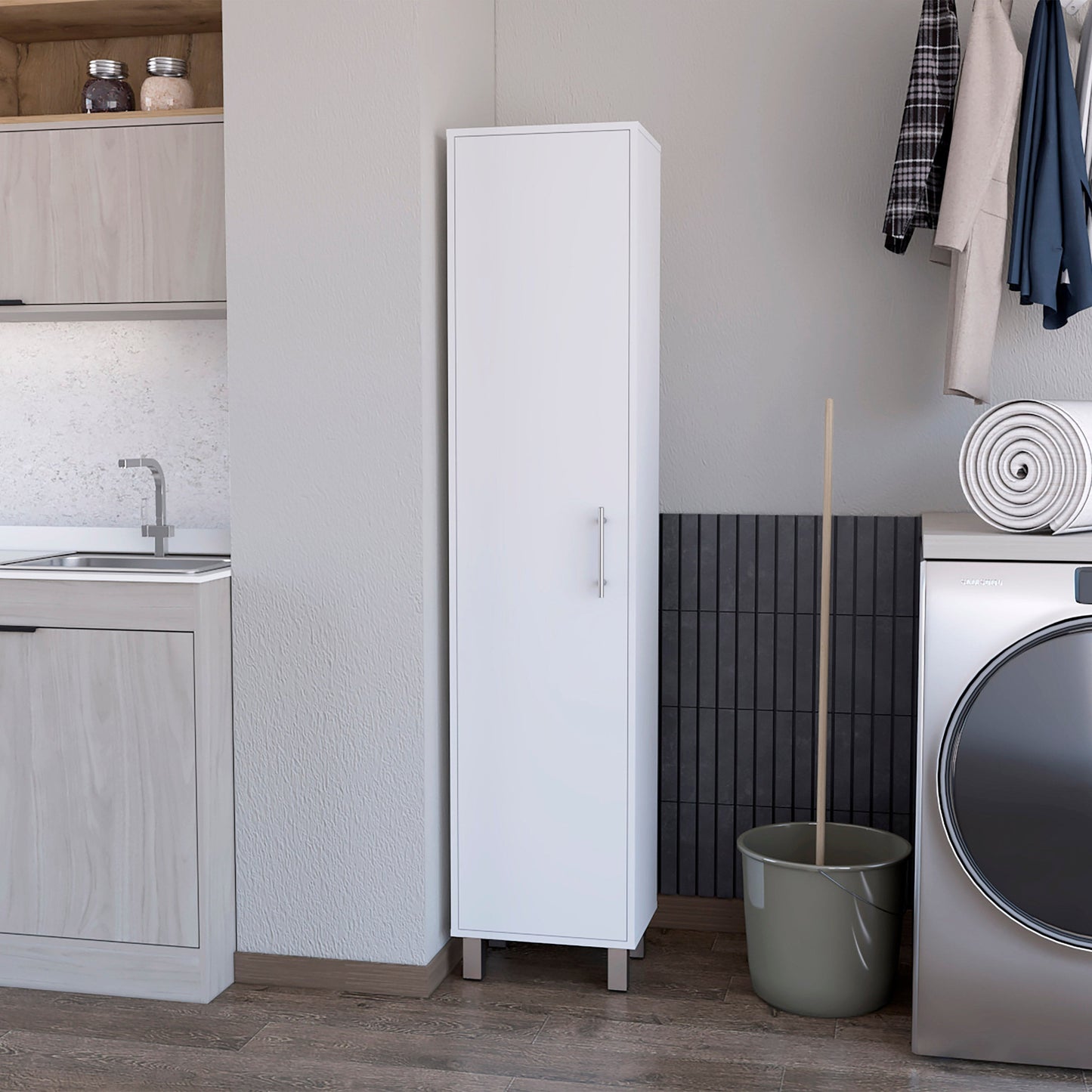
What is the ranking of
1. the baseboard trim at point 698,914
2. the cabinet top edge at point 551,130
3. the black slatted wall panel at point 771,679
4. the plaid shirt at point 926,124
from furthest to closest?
the baseboard trim at point 698,914 < the black slatted wall panel at point 771,679 < the plaid shirt at point 926,124 < the cabinet top edge at point 551,130

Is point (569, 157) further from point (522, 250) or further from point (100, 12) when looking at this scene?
point (100, 12)

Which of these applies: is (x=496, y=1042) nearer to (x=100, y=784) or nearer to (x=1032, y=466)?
(x=100, y=784)

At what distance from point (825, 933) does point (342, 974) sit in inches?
38.5

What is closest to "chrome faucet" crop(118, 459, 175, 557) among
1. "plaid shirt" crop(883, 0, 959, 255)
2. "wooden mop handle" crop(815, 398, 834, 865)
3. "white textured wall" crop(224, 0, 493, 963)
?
"white textured wall" crop(224, 0, 493, 963)

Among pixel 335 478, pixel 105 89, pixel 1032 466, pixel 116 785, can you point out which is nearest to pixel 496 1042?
pixel 116 785

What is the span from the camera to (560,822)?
8.52 ft

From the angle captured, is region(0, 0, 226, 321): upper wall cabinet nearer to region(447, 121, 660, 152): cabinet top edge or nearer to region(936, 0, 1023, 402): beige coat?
region(447, 121, 660, 152): cabinet top edge

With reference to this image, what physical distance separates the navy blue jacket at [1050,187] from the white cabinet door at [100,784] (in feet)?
5.92

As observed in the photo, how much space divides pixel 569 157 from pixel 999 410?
939 mm

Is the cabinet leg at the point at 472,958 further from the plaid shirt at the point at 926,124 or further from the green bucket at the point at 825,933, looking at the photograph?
the plaid shirt at the point at 926,124

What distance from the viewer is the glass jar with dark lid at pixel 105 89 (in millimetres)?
2916

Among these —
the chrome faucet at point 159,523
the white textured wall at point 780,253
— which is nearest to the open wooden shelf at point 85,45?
the white textured wall at point 780,253

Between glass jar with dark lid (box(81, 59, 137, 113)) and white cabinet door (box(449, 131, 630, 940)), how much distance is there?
0.92 metres

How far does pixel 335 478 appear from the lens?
2.57m
